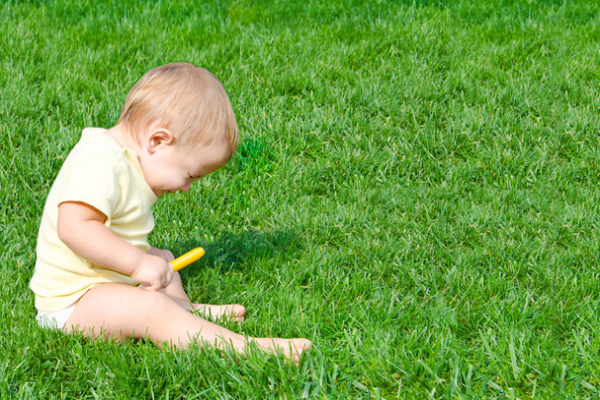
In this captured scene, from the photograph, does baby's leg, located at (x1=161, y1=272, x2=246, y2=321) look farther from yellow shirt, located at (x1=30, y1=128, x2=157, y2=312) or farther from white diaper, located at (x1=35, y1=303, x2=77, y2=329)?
white diaper, located at (x1=35, y1=303, x2=77, y2=329)

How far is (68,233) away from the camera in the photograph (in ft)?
7.59

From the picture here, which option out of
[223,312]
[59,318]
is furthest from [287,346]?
[59,318]

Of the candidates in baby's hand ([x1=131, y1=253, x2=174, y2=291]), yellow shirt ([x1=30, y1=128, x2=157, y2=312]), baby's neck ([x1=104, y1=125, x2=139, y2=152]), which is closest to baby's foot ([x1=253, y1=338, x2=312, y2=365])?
baby's hand ([x1=131, y1=253, x2=174, y2=291])

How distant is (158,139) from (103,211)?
337mm

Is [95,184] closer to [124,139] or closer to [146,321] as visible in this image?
[124,139]

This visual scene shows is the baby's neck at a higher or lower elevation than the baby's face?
higher

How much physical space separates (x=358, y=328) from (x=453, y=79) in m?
2.28

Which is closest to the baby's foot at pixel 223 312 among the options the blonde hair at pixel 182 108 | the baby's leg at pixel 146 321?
the baby's leg at pixel 146 321

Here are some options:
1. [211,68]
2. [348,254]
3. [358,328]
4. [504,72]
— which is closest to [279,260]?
[348,254]

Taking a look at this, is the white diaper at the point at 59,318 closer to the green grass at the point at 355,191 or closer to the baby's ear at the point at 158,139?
the green grass at the point at 355,191

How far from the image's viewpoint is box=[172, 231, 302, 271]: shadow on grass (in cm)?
308

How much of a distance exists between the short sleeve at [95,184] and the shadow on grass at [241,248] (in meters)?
0.79

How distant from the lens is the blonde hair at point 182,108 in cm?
243

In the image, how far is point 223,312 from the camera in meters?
2.64
